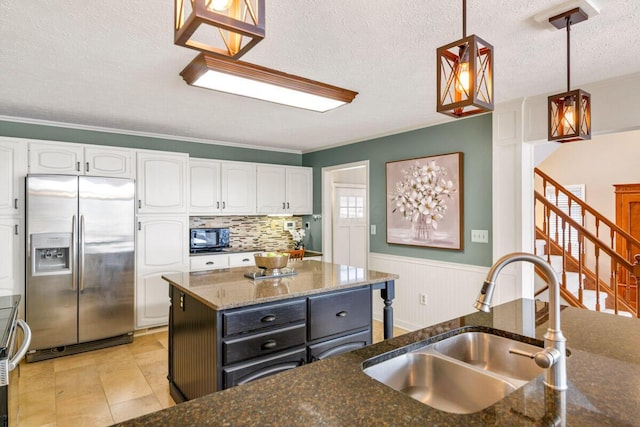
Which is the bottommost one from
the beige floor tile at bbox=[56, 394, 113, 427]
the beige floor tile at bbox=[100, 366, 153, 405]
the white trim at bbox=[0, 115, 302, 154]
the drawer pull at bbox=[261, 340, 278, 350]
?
the beige floor tile at bbox=[56, 394, 113, 427]

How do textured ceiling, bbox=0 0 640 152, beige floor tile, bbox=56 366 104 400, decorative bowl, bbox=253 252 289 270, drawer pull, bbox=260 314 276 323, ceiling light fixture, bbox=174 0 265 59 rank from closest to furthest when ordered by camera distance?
ceiling light fixture, bbox=174 0 265 59 → textured ceiling, bbox=0 0 640 152 → drawer pull, bbox=260 314 276 323 → decorative bowl, bbox=253 252 289 270 → beige floor tile, bbox=56 366 104 400

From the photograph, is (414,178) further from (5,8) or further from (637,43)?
(5,8)

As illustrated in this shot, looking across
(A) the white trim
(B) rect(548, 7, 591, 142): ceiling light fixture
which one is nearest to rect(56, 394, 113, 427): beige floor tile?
(A) the white trim

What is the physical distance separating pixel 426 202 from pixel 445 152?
1.84ft

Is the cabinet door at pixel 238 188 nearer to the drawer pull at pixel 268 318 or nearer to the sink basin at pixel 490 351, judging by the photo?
the drawer pull at pixel 268 318

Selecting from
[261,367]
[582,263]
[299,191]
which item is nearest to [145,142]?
[299,191]

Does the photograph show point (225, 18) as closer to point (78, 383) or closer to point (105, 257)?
point (78, 383)

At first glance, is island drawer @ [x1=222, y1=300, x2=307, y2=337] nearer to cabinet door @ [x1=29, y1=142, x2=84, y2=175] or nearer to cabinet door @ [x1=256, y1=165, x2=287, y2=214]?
cabinet door @ [x1=29, y1=142, x2=84, y2=175]

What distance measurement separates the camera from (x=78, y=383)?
10.2 feet

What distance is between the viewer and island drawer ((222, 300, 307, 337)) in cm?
213

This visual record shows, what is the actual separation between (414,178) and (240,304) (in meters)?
2.73

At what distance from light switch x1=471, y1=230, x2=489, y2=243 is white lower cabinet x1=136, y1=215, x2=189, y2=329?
317 centimetres

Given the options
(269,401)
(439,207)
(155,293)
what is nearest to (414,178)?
(439,207)

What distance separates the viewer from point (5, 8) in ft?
5.98
